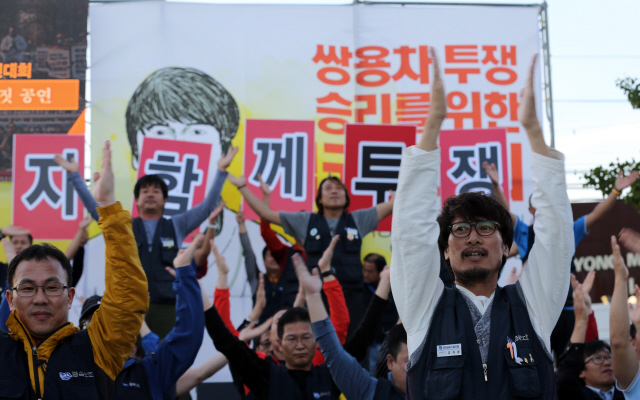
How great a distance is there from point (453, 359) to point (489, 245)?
37 centimetres

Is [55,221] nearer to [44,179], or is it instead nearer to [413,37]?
[44,179]

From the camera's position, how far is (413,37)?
6691mm

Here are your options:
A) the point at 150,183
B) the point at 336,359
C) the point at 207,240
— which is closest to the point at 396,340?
the point at 336,359

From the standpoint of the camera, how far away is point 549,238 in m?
1.95

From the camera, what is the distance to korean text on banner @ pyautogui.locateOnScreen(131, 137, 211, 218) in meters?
6.26

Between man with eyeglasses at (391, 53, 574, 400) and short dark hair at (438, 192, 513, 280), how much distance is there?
0.03 m

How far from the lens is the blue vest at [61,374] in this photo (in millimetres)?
2195

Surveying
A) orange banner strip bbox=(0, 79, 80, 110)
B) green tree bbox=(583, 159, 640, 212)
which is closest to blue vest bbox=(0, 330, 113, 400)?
orange banner strip bbox=(0, 79, 80, 110)

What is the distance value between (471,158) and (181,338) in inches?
158

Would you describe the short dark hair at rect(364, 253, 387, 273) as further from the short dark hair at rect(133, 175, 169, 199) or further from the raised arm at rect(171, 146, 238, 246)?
the short dark hair at rect(133, 175, 169, 199)

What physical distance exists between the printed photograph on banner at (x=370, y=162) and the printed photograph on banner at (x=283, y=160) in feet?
1.23

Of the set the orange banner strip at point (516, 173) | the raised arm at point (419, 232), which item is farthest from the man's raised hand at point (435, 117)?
the orange banner strip at point (516, 173)

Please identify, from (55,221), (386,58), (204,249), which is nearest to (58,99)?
(55,221)

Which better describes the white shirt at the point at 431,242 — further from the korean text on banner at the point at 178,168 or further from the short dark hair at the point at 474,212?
the korean text on banner at the point at 178,168
